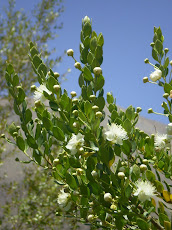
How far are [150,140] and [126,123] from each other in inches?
7.4

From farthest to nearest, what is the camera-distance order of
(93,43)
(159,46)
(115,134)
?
(159,46) < (93,43) < (115,134)

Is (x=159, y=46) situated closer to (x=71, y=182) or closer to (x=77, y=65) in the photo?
(x=77, y=65)

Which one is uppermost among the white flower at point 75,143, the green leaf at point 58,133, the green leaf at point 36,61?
the green leaf at point 36,61

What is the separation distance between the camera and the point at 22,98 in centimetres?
119

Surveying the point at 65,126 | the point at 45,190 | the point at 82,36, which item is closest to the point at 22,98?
the point at 65,126

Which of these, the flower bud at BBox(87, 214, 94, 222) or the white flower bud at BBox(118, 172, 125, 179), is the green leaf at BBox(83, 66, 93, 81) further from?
the flower bud at BBox(87, 214, 94, 222)

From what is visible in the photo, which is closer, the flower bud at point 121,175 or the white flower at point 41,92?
the flower bud at point 121,175

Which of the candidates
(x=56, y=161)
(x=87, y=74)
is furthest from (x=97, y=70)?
(x=56, y=161)

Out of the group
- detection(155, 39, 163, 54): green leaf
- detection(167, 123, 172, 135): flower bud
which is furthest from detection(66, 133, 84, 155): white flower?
detection(155, 39, 163, 54): green leaf

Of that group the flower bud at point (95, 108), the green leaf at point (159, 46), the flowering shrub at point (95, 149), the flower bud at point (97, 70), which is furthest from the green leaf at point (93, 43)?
the green leaf at point (159, 46)

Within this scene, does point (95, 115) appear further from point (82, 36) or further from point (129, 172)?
point (82, 36)

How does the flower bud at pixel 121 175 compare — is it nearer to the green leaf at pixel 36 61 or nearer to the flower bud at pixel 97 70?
the flower bud at pixel 97 70

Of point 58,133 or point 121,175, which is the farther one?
point 58,133

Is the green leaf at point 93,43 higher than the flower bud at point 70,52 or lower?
lower
